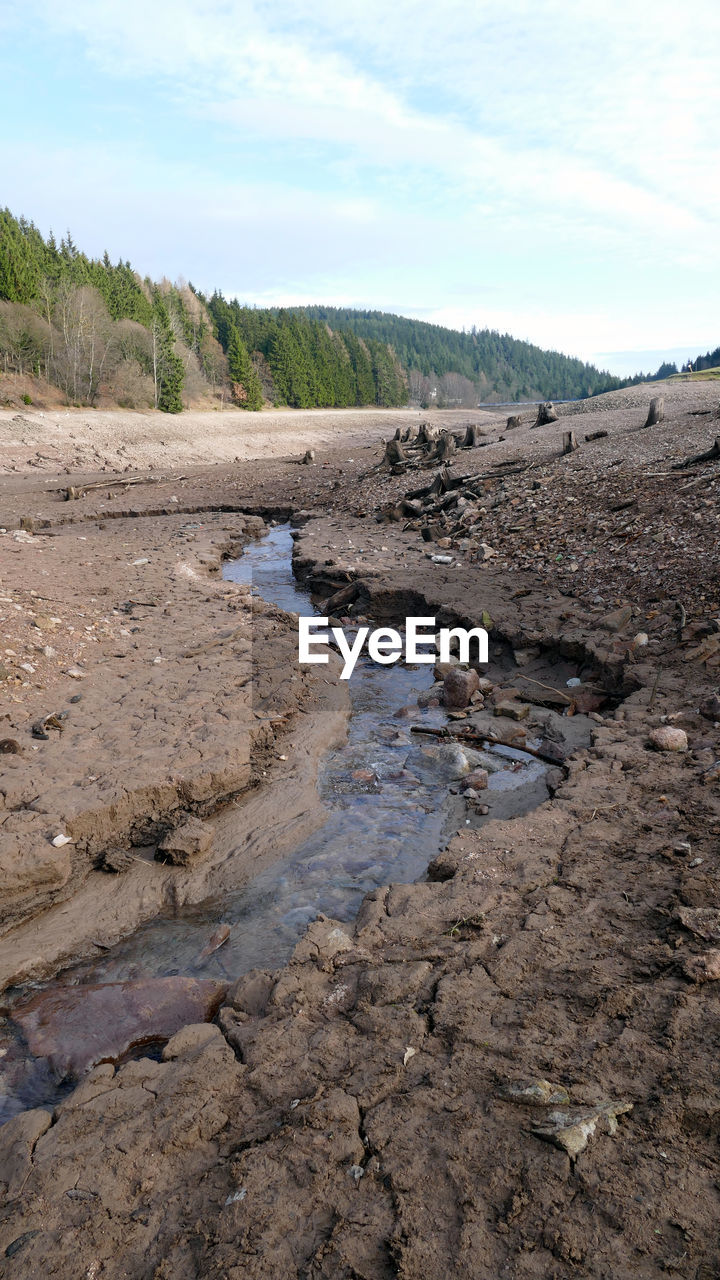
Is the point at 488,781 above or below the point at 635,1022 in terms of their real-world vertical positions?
below

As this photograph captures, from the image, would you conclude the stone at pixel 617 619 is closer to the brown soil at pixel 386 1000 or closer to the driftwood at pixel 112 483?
the brown soil at pixel 386 1000

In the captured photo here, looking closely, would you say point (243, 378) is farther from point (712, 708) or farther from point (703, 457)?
point (712, 708)

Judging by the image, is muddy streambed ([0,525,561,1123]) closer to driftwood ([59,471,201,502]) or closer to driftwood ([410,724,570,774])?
driftwood ([410,724,570,774])

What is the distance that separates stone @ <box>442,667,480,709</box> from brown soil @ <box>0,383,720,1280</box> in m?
0.98

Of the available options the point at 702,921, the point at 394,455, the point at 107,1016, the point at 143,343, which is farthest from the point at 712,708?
the point at 143,343

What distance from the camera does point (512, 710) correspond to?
5934 millimetres

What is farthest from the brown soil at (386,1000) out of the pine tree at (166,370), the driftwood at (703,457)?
the pine tree at (166,370)

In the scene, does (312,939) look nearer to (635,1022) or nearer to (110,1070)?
(110,1070)

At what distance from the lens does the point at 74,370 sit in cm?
3859

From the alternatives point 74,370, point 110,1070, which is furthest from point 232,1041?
point 74,370

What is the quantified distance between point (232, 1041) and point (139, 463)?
2647 centimetres

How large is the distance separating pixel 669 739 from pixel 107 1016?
11.9 ft

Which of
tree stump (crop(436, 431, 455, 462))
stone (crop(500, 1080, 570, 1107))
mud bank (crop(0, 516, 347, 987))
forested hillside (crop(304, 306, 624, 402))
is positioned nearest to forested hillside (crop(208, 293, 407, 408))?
forested hillside (crop(304, 306, 624, 402))

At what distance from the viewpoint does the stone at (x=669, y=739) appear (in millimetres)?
4492
